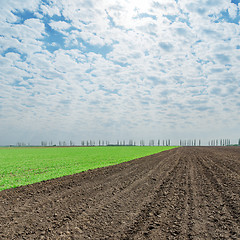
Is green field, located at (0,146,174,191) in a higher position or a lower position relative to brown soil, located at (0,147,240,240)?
lower

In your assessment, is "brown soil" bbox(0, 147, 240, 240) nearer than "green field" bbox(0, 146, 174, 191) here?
Yes

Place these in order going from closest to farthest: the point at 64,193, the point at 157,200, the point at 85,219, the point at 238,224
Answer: the point at 238,224 < the point at 85,219 < the point at 157,200 < the point at 64,193

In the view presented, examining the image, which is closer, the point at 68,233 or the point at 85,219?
the point at 68,233

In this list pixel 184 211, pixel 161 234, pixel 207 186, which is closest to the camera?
pixel 161 234

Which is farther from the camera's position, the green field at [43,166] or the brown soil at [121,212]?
the green field at [43,166]

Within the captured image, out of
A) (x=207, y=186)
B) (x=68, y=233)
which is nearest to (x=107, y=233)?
(x=68, y=233)

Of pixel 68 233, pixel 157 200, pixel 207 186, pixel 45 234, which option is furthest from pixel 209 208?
pixel 45 234

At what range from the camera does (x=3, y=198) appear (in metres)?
9.55

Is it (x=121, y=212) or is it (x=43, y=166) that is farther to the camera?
(x=43, y=166)

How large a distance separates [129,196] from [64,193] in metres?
3.38

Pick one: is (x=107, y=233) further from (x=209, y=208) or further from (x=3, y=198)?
(x=3, y=198)

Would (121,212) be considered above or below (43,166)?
above

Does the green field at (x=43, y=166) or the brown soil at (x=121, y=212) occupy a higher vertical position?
the brown soil at (x=121, y=212)

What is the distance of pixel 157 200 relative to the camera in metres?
8.72
